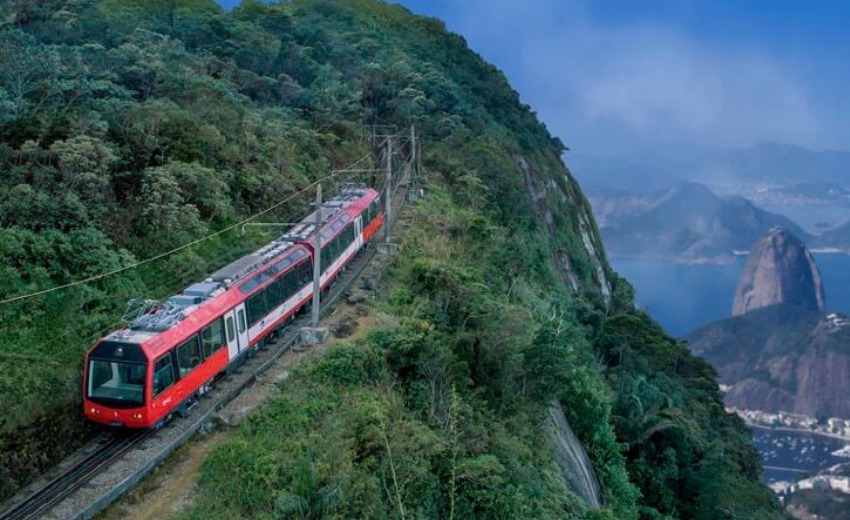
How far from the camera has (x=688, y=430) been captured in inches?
1097

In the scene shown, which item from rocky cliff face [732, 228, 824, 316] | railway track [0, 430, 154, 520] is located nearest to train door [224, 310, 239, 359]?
railway track [0, 430, 154, 520]

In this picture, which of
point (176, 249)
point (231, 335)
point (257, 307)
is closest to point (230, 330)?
point (231, 335)

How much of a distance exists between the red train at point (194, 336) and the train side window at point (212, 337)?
2 centimetres

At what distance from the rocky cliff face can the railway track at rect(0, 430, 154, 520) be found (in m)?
159

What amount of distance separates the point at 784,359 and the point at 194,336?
122m

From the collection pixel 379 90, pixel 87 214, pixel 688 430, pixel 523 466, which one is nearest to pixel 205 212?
pixel 87 214

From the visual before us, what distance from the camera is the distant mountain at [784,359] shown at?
10838 cm

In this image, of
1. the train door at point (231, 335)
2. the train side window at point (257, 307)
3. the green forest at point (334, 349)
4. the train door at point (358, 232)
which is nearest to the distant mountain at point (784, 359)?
the green forest at point (334, 349)

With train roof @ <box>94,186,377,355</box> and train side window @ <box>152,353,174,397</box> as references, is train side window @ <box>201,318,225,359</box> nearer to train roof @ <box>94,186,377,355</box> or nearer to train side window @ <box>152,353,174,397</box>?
train roof @ <box>94,186,377,355</box>

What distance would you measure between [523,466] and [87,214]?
554 inches

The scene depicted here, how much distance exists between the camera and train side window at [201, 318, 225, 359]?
15914 mm

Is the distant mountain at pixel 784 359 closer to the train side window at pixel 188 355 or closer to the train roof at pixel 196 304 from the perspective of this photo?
the train roof at pixel 196 304

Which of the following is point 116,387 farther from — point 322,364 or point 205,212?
point 205,212

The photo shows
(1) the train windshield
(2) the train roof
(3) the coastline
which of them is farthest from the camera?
(3) the coastline
